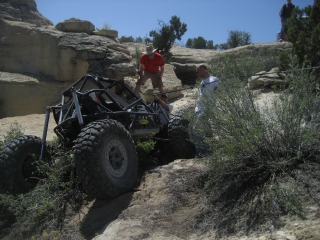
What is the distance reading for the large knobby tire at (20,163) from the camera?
5.33 m

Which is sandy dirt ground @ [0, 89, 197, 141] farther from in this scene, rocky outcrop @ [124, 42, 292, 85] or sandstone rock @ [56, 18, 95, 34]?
rocky outcrop @ [124, 42, 292, 85]

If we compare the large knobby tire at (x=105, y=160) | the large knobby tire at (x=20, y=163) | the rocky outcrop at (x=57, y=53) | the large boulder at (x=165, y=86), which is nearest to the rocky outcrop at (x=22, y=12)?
the rocky outcrop at (x=57, y=53)

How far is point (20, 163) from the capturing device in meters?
5.50

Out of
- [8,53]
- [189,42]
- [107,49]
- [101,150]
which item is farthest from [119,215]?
[189,42]

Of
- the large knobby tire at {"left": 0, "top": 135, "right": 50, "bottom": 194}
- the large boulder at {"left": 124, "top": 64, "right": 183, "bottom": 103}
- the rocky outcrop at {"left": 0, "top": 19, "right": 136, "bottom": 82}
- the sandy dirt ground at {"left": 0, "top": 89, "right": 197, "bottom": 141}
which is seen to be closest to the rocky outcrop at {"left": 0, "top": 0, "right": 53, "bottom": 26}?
the rocky outcrop at {"left": 0, "top": 19, "right": 136, "bottom": 82}

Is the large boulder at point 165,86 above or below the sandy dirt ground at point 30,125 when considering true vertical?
above

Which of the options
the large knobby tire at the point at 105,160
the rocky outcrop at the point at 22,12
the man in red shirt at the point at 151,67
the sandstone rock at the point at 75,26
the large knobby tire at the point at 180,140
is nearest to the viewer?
the large knobby tire at the point at 105,160

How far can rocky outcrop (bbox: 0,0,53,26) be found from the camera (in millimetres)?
13555

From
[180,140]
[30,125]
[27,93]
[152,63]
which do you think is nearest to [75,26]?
[27,93]

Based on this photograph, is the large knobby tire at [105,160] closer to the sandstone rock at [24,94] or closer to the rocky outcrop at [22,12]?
the sandstone rock at [24,94]

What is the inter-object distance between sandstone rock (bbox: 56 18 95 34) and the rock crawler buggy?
23.0 ft

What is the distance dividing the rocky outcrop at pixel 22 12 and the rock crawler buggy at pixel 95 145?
28.8 ft

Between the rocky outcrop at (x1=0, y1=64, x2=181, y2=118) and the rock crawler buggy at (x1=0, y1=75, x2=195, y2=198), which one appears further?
the rocky outcrop at (x1=0, y1=64, x2=181, y2=118)

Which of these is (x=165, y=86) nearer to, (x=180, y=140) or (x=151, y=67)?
(x=151, y=67)
